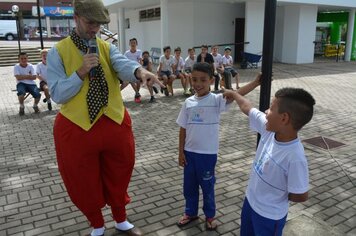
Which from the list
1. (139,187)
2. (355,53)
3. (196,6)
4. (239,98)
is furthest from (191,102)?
(355,53)

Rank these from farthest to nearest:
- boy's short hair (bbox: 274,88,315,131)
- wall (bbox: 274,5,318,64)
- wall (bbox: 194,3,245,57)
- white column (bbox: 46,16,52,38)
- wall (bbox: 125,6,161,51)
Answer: white column (bbox: 46,16,52,38) → wall (bbox: 125,6,161,51) → wall (bbox: 274,5,318,64) → wall (bbox: 194,3,245,57) → boy's short hair (bbox: 274,88,315,131)

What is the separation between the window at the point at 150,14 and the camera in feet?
62.2

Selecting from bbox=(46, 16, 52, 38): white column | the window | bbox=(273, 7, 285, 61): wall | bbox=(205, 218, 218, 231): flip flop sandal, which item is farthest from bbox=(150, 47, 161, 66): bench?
bbox=(46, 16, 52, 38): white column

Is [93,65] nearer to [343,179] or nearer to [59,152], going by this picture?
[59,152]

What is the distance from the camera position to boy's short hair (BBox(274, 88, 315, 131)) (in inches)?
78.9

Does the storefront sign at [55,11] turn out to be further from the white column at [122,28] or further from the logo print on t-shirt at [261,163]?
the logo print on t-shirt at [261,163]

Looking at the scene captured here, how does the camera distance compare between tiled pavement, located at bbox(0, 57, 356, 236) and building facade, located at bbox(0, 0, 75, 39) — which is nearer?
tiled pavement, located at bbox(0, 57, 356, 236)

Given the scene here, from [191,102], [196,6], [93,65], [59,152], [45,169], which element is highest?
[196,6]

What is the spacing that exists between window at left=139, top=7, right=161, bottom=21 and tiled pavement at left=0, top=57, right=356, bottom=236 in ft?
38.9

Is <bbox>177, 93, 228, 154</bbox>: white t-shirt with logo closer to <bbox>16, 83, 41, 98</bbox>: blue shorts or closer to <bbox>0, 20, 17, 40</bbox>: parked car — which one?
<bbox>16, 83, 41, 98</bbox>: blue shorts

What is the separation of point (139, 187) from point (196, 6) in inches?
574

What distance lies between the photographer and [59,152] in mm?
2762

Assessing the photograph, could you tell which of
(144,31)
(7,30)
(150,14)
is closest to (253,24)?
(150,14)

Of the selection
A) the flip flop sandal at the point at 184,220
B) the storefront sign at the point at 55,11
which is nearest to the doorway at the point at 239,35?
the flip flop sandal at the point at 184,220
